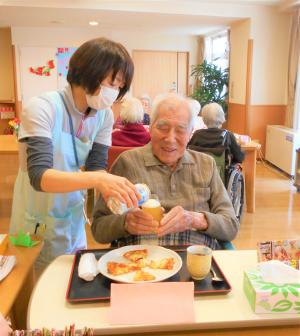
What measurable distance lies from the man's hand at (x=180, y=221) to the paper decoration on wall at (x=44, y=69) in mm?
6664

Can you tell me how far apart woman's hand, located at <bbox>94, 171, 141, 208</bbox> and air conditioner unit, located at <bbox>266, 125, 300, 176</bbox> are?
473cm

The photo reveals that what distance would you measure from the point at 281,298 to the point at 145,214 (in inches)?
20.7

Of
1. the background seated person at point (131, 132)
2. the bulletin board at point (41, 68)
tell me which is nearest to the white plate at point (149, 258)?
the background seated person at point (131, 132)

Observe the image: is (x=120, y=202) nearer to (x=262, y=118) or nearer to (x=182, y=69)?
(x=262, y=118)

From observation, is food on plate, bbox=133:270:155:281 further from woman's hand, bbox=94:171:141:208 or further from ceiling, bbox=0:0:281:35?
ceiling, bbox=0:0:281:35

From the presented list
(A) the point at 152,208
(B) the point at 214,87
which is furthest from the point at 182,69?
(A) the point at 152,208

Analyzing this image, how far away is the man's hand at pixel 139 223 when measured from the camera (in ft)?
4.29

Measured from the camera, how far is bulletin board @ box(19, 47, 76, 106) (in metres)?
7.34

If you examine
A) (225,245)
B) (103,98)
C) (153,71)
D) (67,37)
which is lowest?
(225,245)

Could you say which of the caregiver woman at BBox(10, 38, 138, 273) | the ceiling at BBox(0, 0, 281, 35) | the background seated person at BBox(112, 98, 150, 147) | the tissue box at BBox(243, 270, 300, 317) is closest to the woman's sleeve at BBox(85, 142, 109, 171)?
the caregiver woman at BBox(10, 38, 138, 273)

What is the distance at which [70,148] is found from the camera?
145cm

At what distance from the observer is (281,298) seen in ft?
3.10

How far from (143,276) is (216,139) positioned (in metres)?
2.27

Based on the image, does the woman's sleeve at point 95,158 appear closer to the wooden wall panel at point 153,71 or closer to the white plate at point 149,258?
the white plate at point 149,258
